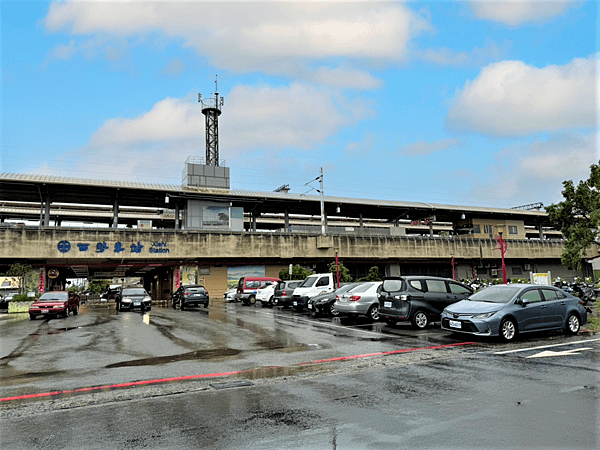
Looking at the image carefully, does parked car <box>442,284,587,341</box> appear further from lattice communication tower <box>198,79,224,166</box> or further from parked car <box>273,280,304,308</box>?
lattice communication tower <box>198,79,224,166</box>

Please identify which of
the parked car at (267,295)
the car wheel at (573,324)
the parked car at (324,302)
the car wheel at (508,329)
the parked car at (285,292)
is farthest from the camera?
the parked car at (267,295)

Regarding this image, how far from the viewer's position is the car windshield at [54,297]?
24.2 m

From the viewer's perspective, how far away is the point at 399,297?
46.1 feet

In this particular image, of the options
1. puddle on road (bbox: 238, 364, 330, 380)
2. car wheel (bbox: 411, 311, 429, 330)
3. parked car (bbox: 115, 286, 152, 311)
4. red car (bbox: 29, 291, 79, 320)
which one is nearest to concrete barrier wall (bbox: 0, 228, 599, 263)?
parked car (bbox: 115, 286, 152, 311)

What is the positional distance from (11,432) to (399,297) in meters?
11.2

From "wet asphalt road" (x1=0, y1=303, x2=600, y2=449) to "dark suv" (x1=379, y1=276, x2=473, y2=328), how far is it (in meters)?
2.15

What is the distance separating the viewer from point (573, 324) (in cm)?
1220

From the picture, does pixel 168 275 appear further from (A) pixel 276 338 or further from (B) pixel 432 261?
(A) pixel 276 338

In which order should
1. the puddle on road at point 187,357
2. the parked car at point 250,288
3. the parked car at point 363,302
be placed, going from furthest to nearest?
the parked car at point 250,288, the parked car at point 363,302, the puddle on road at point 187,357

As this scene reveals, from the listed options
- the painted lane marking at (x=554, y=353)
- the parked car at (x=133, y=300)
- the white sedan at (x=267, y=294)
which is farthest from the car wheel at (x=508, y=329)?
the parked car at (x=133, y=300)

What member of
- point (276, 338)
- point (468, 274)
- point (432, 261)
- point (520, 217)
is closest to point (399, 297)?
point (276, 338)

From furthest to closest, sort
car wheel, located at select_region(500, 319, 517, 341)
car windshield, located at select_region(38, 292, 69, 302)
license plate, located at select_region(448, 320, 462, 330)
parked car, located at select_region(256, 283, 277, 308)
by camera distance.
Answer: parked car, located at select_region(256, 283, 277, 308) < car windshield, located at select_region(38, 292, 69, 302) < license plate, located at select_region(448, 320, 462, 330) < car wheel, located at select_region(500, 319, 517, 341)

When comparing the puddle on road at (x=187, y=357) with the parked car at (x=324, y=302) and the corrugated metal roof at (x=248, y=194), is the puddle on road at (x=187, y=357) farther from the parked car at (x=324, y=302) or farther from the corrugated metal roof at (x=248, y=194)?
the corrugated metal roof at (x=248, y=194)

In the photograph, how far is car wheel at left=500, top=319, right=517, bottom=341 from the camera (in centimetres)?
1092
